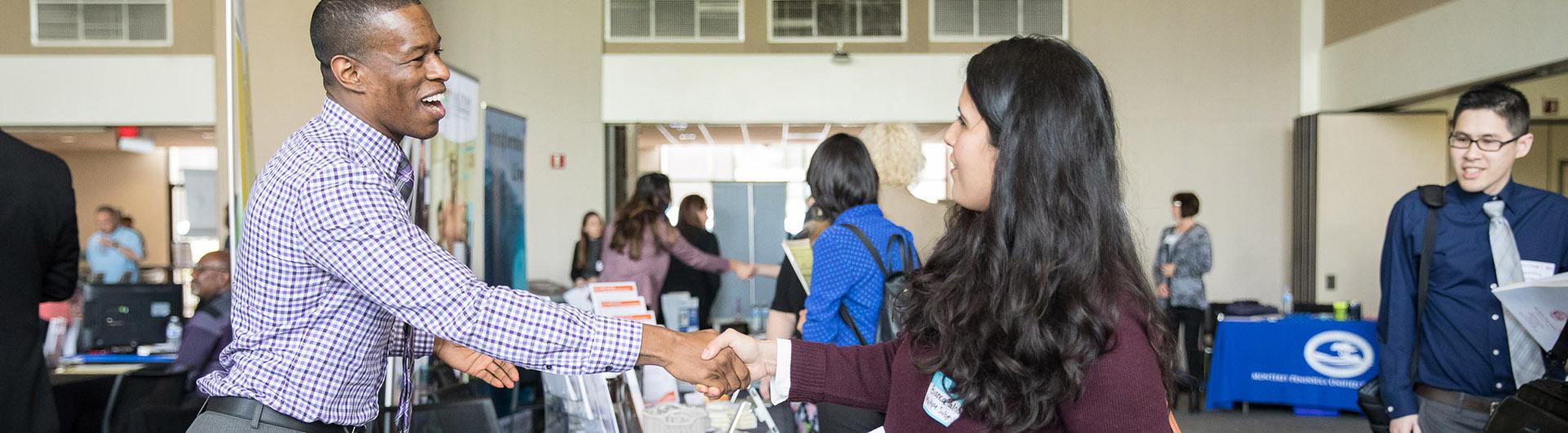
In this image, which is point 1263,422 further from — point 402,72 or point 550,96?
point 550,96

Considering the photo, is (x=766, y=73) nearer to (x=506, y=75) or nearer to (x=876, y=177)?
(x=506, y=75)

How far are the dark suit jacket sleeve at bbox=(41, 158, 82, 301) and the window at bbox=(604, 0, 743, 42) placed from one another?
7301mm

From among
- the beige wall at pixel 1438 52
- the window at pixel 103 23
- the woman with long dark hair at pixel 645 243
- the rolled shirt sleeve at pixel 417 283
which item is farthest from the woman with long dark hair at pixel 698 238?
the rolled shirt sleeve at pixel 417 283

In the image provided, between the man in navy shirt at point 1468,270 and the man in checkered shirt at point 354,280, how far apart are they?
6.90ft

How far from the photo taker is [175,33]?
9250mm

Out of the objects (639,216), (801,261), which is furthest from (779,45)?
(801,261)

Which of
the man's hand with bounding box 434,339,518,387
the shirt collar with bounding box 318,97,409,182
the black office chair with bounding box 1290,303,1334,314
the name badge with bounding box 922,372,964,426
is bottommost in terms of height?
the black office chair with bounding box 1290,303,1334,314

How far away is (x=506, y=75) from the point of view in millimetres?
9867

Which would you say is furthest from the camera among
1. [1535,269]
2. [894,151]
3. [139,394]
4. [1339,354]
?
[1339,354]

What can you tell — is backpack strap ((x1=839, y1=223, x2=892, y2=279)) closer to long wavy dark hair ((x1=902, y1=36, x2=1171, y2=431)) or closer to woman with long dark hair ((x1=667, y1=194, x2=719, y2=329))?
long wavy dark hair ((x1=902, y1=36, x2=1171, y2=431))

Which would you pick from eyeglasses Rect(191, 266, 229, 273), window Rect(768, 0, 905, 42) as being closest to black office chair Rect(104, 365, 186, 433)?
eyeglasses Rect(191, 266, 229, 273)

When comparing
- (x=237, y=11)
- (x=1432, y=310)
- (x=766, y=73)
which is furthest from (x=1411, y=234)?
(x=766, y=73)

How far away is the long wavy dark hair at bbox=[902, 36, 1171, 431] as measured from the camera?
4.25 feet

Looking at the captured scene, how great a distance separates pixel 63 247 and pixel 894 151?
97.4 inches
